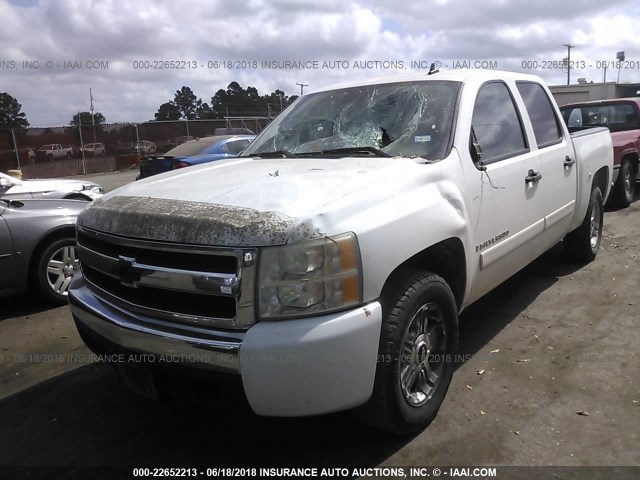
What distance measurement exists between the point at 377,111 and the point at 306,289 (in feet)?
5.92

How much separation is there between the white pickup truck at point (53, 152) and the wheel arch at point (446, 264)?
23.9 meters

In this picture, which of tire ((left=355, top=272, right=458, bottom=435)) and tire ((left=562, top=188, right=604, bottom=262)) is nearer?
tire ((left=355, top=272, right=458, bottom=435))

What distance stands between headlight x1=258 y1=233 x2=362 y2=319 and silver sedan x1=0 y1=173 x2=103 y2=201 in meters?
5.68

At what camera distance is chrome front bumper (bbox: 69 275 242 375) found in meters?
2.23

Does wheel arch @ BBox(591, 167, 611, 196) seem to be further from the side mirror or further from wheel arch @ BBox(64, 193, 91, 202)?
wheel arch @ BBox(64, 193, 91, 202)

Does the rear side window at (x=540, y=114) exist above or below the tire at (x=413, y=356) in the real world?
above

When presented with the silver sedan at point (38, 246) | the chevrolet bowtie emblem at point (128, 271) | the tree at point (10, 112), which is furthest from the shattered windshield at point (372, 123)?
the tree at point (10, 112)

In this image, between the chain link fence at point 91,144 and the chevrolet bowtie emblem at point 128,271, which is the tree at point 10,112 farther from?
the chevrolet bowtie emblem at point 128,271

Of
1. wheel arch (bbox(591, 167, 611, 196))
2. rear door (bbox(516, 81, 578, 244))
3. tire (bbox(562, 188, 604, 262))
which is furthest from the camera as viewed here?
wheel arch (bbox(591, 167, 611, 196))

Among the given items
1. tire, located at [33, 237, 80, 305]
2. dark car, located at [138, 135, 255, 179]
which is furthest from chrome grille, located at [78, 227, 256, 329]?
dark car, located at [138, 135, 255, 179]

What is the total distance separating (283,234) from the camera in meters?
2.20

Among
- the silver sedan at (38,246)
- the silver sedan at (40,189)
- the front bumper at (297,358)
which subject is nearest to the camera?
the front bumper at (297,358)

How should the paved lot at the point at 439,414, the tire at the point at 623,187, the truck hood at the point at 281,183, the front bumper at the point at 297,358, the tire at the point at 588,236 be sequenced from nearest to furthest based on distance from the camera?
the front bumper at the point at 297,358
the truck hood at the point at 281,183
the paved lot at the point at 439,414
the tire at the point at 588,236
the tire at the point at 623,187

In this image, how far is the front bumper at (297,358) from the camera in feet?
7.16
